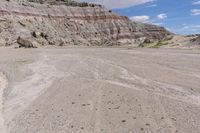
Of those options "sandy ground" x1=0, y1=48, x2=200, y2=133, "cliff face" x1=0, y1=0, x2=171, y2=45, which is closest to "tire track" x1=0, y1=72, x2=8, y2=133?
"sandy ground" x1=0, y1=48, x2=200, y2=133

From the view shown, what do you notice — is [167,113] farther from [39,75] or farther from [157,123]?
[39,75]

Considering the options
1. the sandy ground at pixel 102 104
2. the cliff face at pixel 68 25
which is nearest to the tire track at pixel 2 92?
the sandy ground at pixel 102 104

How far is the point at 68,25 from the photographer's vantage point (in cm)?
9519

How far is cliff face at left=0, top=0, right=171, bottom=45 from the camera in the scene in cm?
7212

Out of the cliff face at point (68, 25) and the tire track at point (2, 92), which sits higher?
the cliff face at point (68, 25)

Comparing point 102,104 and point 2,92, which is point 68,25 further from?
point 102,104

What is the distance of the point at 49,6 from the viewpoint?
97000 mm

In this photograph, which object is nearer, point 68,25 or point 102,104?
point 102,104

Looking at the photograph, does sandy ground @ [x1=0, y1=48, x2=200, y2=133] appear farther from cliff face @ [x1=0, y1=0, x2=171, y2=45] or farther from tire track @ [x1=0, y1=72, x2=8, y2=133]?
cliff face @ [x1=0, y1=0, x2=171, y2=45]

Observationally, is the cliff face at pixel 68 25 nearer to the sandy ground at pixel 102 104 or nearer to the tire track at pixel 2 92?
the tire track at pixel 2 92

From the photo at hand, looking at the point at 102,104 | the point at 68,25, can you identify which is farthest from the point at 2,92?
the point at 68,25

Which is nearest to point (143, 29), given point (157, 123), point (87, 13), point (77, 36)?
point (87, 13)

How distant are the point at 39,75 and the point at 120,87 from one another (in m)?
5.79

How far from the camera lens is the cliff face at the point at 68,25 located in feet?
237
